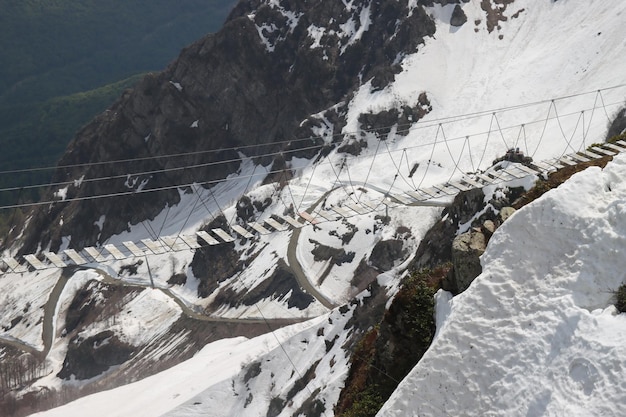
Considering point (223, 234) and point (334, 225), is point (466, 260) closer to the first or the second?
point (223, 234)

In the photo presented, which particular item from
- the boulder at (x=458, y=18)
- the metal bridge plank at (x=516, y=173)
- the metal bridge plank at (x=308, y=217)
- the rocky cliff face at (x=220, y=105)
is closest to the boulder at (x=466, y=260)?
the metal bridge plank at (x=516, y=173)

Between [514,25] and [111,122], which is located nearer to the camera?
[514,25]

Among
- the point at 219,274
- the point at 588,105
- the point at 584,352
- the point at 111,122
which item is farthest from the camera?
the point at 111,122

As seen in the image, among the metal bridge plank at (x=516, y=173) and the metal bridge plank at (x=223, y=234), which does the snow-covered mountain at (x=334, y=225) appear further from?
the metal bridge plank at (x=223, y=234)

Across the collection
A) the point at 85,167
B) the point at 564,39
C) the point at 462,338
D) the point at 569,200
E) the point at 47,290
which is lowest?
the point at 47,290

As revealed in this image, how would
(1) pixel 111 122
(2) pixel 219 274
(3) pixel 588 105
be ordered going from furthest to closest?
(1) pixel 111 122 → (2) pixel 219 274 → (3) pixel 588 105

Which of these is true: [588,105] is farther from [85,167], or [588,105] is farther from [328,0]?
[85,167]

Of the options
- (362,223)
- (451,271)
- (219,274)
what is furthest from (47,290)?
(451,271)
